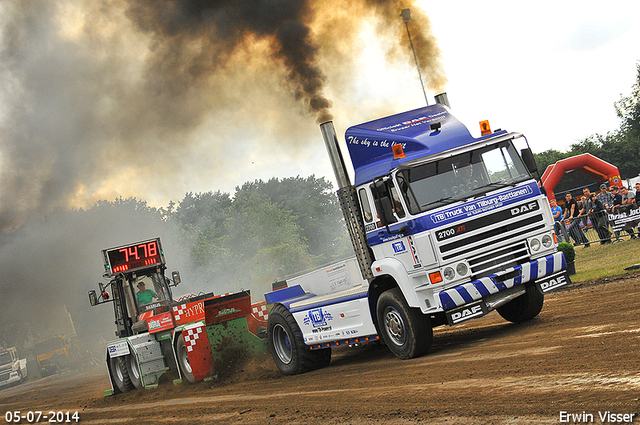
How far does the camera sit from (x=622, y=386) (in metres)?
4.82

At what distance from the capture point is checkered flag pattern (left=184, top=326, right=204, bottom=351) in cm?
1212

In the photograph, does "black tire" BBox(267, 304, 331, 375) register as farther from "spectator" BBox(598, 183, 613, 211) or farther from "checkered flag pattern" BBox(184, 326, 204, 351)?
"spectator" BBox(598, 183, 613, 211)

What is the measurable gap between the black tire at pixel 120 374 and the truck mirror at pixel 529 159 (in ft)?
35.5

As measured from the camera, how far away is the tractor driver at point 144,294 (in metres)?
15.7

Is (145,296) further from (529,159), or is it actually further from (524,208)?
(529,159)

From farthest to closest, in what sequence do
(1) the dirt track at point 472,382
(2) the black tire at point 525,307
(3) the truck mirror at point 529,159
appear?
1. (2) the black tire at point 525,307
2. (3) the truck mirror at point 529,159
3. (1) the dirt track at point 472,382

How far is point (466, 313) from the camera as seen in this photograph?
8219mm

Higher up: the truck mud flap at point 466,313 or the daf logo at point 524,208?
the daf logo at point 524,208

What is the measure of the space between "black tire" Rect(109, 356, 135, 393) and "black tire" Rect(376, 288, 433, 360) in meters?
8.41

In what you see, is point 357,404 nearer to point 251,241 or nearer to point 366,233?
point 366,233

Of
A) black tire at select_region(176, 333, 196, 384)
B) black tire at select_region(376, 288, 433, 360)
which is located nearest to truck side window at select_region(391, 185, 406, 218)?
black tire at select_region(376, 288, 433, 360)

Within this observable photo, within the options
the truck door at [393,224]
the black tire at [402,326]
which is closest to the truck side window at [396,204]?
the truck door at [393,224]

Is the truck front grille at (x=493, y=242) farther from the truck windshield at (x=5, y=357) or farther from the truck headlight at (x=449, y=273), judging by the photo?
the truck windshield at (x=5, y=357)

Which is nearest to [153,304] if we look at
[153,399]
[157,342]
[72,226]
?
[157,342]
